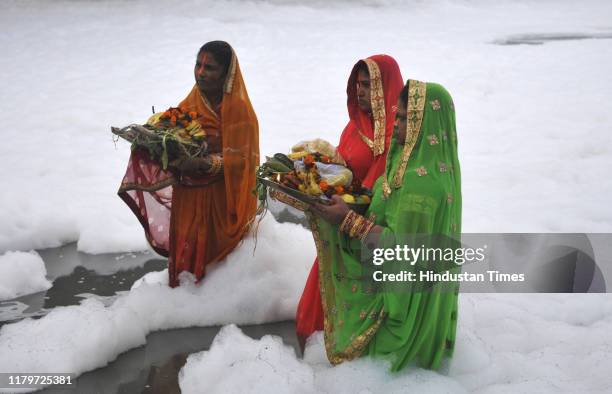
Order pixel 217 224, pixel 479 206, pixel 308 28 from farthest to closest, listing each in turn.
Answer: pixel 308 28
pixel 479 206
pixel 217 224

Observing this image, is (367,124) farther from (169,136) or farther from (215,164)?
(169,136)

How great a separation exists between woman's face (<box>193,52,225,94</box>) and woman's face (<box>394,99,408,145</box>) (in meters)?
1.94

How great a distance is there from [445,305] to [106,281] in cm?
329

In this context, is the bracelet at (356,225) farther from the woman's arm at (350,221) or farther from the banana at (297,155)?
the banana at (297,155)

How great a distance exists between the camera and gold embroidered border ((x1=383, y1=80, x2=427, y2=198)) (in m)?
3.25

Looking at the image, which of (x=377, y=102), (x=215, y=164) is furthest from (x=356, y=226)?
(x=215, y=164)

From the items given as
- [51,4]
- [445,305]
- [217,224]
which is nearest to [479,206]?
[217,224]

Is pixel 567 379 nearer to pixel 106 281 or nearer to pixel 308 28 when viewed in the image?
pixel 106 281

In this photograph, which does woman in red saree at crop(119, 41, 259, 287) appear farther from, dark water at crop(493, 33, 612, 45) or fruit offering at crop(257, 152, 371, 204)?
dark water at crop(493, 33, 612, 45)

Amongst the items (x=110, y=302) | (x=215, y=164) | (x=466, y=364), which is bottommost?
(x=110, y=302)

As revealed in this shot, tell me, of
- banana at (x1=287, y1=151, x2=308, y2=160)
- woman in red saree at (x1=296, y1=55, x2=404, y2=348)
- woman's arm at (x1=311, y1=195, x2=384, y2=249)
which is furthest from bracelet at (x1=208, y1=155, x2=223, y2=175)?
woman's arm at (x1=311, y1=195, x2=384, y2=249)

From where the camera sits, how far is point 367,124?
436cm

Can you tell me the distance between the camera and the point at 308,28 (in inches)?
567

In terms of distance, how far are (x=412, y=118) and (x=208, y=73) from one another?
2.08 m
